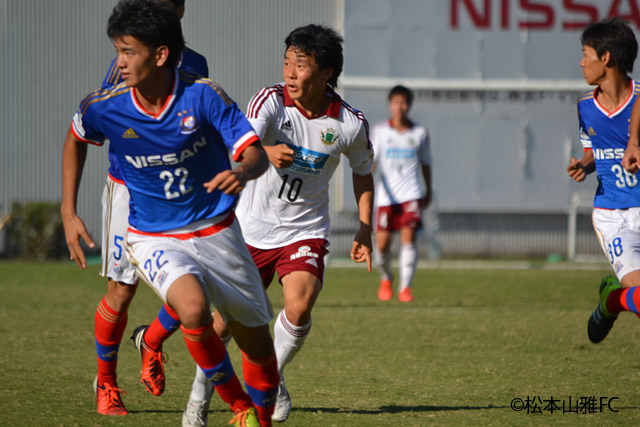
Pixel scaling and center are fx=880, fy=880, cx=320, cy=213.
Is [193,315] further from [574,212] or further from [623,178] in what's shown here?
[574,212]

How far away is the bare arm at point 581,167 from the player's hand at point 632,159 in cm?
59

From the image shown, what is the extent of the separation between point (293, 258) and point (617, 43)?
2.44m

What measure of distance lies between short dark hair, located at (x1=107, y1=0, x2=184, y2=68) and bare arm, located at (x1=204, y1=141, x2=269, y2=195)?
624 mm

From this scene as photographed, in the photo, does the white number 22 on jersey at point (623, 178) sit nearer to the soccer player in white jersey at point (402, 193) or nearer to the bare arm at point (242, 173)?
the bare arm at point (242, 173)

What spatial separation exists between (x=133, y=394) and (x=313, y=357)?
5.74 feet

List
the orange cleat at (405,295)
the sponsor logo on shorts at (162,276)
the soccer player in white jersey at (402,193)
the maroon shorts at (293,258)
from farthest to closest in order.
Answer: the soccer player in white jersey at (402,193)
the orange cleat at (405,295)
the maroon shorts at (293,258)
the sponsor logo on shorts at (162,276)

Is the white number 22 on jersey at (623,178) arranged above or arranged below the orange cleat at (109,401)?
above

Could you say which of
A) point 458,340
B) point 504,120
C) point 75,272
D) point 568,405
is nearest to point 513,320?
point 458,340

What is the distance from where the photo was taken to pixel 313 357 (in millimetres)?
6797

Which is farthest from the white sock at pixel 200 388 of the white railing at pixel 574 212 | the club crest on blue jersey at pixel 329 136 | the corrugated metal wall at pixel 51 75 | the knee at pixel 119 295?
the white railing at pixel 574 212

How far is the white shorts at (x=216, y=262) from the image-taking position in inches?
158

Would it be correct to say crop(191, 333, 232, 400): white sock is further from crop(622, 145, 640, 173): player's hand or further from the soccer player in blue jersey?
crop(622, 145, 640, 173): player's hand

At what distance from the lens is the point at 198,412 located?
4.52m

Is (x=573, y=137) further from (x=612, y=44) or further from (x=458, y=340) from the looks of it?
(x=612, y=44)
